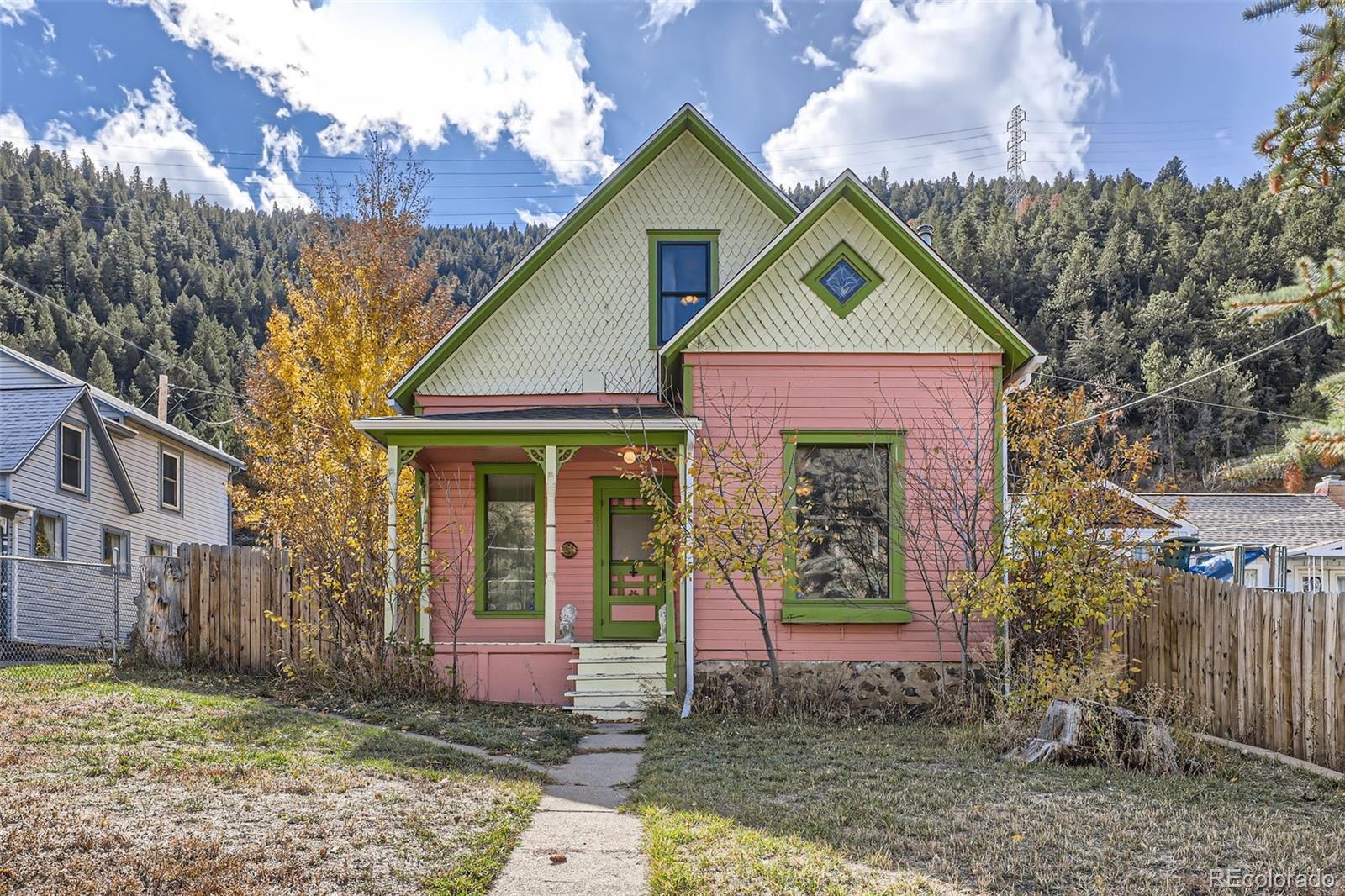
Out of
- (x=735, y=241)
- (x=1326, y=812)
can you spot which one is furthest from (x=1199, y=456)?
(x=1326, y=812)

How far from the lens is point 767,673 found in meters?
11.1

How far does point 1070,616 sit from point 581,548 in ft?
20.0

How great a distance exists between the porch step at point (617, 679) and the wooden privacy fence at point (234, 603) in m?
4.06

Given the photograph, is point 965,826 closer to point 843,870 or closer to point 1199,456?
point 843,870

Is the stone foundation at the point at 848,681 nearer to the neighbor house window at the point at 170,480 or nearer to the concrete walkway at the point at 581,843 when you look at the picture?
the concrete walkway at the point at 581,843

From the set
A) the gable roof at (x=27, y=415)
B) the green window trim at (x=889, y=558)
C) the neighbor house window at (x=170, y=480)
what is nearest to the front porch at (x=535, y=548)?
the green window trim at (x=889, y=558)

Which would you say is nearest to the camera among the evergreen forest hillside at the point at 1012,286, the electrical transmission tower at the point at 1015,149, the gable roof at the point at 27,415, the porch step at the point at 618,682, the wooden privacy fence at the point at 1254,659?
the wooden privacy fence at the point at 1254,659

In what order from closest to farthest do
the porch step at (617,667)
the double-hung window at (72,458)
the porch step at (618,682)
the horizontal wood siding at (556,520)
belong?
the porch step at (618,682) → the porch step at (617,667) → the horizontal wood siding at (556,520) → the double-hung window at (72,458)

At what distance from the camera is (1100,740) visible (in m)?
7.84

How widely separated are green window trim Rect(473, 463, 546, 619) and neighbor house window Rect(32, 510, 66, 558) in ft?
40.0

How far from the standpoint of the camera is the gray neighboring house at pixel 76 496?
58.2ft
